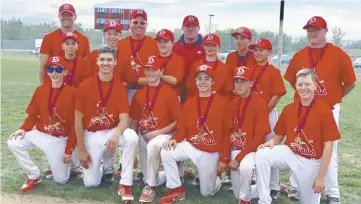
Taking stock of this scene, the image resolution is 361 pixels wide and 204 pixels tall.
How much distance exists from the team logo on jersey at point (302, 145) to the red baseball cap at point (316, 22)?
1.27 metres

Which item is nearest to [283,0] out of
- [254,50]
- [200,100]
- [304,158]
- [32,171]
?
[254,50]

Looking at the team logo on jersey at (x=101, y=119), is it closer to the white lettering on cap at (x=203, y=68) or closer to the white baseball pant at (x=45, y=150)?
the white baseball pant at (x=45, y=150)

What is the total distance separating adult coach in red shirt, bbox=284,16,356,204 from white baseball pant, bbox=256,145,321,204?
0.47m

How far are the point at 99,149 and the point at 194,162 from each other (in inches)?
46.1

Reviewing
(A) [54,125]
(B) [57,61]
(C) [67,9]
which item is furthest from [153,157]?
(C) [67,9]

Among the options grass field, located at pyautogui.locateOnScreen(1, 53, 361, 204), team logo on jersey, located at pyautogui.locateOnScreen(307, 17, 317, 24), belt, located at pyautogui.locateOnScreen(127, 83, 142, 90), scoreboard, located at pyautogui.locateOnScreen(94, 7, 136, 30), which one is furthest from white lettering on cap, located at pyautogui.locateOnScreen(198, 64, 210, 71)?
scoreboard, located at pyautogui.locateOnScreen(94, 7, 136, 30)

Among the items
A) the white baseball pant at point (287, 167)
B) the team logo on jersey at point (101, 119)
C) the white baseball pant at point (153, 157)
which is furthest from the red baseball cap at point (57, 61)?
the white baseball pant at point (287, 167)

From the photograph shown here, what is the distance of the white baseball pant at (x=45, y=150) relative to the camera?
520cm

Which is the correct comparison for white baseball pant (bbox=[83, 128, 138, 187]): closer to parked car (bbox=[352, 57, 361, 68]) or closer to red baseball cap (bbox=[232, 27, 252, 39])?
red baseball cap (bbox=[232, 27, 252, 39])

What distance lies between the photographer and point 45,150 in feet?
17.3

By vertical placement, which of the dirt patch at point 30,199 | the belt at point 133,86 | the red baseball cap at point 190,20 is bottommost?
the dirt patch at point 30,199

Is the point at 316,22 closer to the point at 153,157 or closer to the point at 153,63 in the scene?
the point at 153,63

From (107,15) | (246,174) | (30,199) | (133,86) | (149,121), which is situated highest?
(107,15)

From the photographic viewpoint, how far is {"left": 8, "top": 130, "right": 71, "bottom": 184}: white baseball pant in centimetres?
520
